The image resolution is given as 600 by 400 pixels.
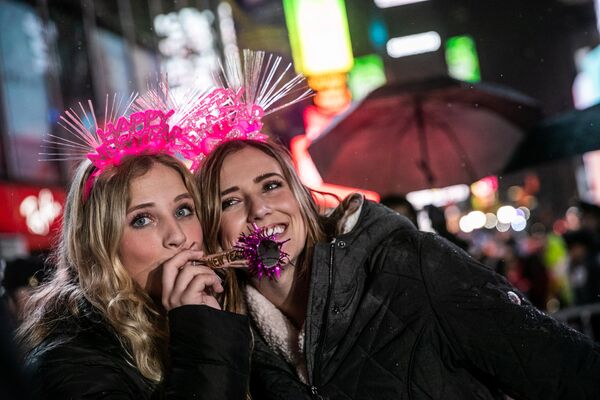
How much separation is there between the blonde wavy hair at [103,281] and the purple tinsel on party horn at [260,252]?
15.3 inches

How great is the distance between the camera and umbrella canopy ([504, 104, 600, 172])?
6.65m

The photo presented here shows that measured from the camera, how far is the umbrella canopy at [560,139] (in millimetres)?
6648

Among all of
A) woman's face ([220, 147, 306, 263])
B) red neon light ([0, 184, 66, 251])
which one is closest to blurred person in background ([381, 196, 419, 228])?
woman's face ([220, 147, 306, 263])

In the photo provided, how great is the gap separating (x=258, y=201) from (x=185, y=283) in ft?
2.12

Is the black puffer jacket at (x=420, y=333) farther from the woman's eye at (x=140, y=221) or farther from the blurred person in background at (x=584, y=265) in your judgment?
the blurred person in background at (x=584, y=265)

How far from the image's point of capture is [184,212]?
3.11 meters

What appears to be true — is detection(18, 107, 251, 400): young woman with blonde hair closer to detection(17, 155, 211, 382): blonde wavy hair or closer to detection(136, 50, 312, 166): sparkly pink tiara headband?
detection(17, 155, 211, 382): blonde wavy hair

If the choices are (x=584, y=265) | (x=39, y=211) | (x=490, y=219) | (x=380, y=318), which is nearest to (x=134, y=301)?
(x=380, y=318)

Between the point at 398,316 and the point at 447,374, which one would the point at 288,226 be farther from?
the point at 447,374

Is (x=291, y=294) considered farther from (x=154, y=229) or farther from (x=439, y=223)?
(x=439, y=223)

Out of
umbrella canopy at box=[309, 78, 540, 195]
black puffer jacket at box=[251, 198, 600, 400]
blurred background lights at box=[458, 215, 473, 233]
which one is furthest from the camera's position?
blurred background lights at box=[458, 215, 473, 233]

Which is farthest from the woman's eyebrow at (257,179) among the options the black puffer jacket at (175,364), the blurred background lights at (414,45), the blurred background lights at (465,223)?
the blurred background lights at (465,223)

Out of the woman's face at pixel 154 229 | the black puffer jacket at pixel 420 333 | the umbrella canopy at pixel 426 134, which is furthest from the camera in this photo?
the umbrella canopy at pixel 426 134

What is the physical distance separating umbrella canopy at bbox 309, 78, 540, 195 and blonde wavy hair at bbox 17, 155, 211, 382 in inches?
160
